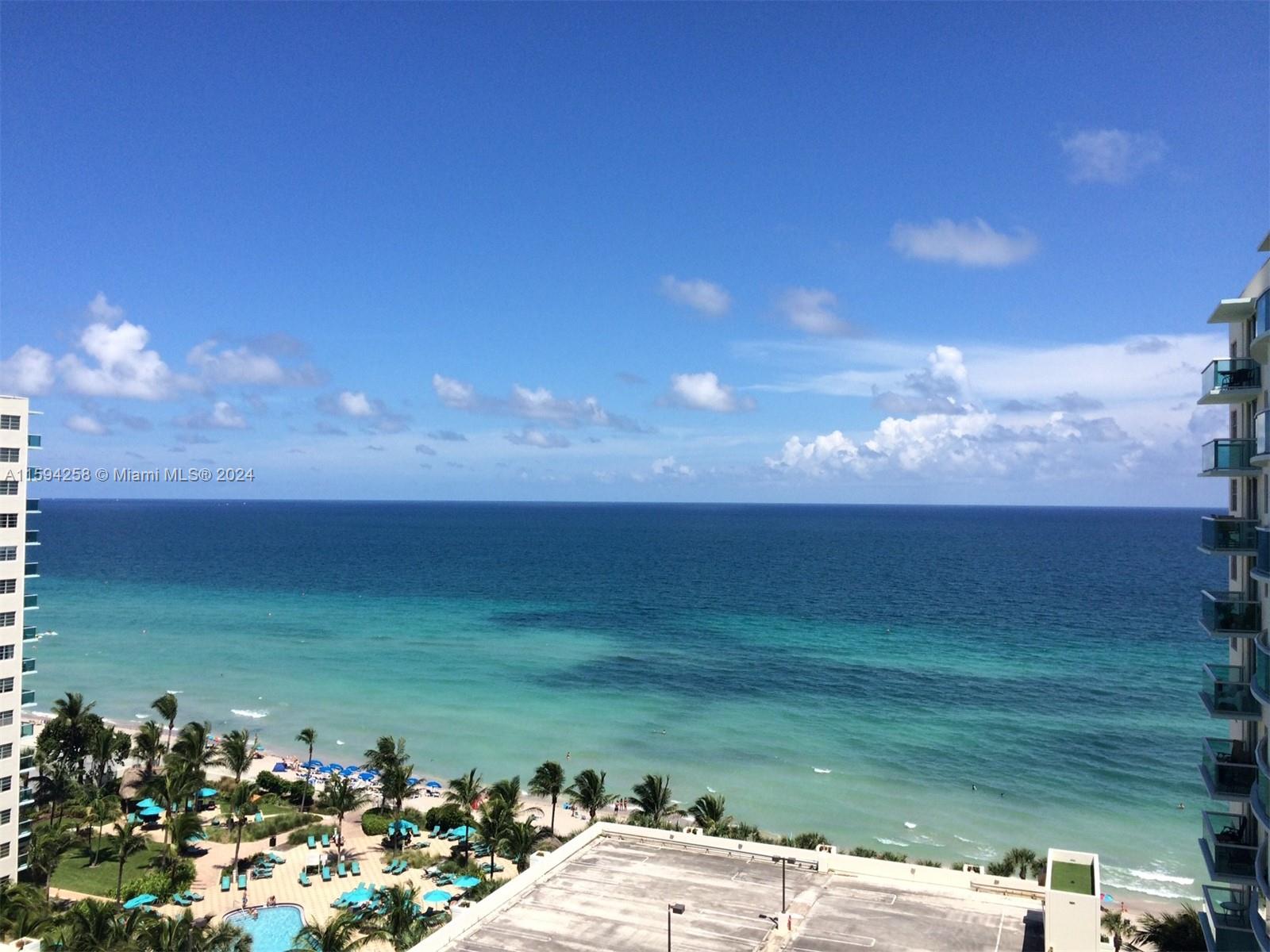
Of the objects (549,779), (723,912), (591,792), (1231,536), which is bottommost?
(591,792)

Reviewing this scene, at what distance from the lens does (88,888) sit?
41.4m

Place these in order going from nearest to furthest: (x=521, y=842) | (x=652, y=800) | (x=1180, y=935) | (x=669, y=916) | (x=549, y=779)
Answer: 1. (x=669, y=916)
2. (x=1180, y=935)
3. (x=521, y=842)
4. (x=652, y=800)
5. (x=549, y=779)

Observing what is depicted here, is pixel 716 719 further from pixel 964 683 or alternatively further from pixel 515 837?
pixel 515 837

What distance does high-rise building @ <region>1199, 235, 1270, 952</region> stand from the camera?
23219 mm

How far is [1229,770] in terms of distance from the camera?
2472cm

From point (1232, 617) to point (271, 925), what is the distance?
40049mm

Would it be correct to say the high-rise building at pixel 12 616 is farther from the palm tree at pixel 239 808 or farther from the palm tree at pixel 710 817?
the palm tree at pixel 710 817

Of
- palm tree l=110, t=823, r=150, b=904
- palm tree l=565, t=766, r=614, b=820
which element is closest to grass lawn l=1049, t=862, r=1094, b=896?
palm tree l=565, t=766, r=614, b=820

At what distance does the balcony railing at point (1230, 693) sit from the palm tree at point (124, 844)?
4300 centimetres

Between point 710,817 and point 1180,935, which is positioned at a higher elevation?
point 1180,935

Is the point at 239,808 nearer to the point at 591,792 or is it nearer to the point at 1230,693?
the point at 591,792

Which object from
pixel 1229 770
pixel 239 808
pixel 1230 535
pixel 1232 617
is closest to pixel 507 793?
pixel 239 808

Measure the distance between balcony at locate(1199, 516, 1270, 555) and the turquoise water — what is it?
30082 mm

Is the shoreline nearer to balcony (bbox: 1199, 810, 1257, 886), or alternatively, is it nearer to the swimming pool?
the swimming pool
